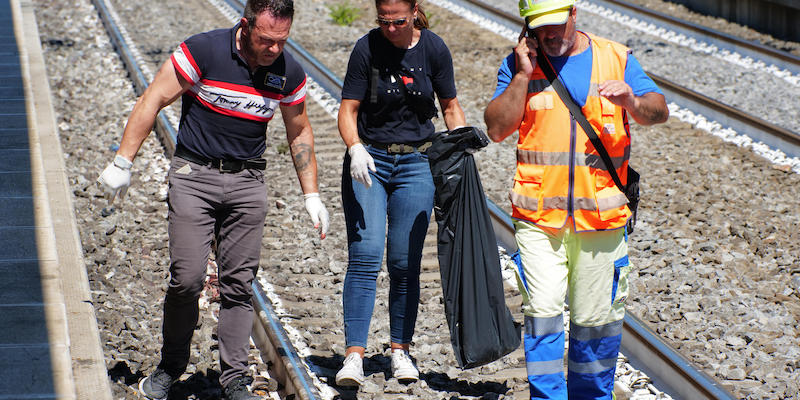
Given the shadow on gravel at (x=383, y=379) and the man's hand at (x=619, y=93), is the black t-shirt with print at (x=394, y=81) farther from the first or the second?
the shadow on gravel at (x=383, y=379)

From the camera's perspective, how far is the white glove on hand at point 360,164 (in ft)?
14.8

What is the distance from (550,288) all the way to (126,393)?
91.4 inches

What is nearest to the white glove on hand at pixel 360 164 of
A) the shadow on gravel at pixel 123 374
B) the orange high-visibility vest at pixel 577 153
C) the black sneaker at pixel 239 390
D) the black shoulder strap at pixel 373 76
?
the black shoulder strap at pixel 373 76

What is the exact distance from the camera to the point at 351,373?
4.67 metres

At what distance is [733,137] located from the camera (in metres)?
9.38

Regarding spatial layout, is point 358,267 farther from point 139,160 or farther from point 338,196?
point 139,160

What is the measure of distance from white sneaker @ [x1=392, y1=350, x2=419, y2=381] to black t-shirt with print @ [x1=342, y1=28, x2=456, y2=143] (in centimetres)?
118

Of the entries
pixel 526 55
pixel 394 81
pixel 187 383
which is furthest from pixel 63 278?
pixel 526 55

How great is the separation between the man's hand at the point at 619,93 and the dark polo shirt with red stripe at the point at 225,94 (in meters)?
1.56

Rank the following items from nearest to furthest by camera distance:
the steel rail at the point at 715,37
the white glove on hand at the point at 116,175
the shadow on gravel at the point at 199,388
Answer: the white glove on hand at the point at 116,175 < the shadow on gravel at the point at 199,388 < the steel rail at the point at 715,37

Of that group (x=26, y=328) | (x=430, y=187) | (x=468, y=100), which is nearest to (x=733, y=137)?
(x=468, y=100)

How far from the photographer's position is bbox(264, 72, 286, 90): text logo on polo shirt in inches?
174

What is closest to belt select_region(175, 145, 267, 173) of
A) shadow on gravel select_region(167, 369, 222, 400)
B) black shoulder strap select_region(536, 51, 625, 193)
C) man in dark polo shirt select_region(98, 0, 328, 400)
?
man in dark polo shirt select_region(98, 0, 328, 400)

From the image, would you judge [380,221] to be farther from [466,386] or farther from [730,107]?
[730,107]
